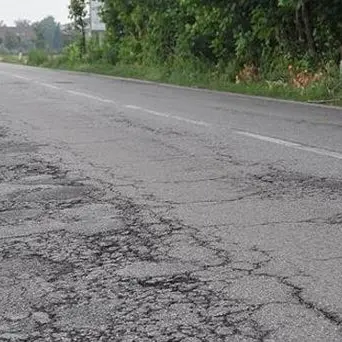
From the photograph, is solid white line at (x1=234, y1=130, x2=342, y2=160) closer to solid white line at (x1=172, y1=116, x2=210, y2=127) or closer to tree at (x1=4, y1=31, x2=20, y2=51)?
solid white line at (x1=172, y1=116, x2=210, y2=127)

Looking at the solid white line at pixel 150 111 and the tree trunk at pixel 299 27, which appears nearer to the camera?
the solid white line at pixel 150 111

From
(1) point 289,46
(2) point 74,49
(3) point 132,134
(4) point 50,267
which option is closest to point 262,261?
(4) point 50,267

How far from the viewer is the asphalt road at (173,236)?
3.15 m

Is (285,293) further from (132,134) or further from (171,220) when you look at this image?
(132,134)

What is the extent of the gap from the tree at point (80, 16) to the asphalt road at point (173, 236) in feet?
96.8

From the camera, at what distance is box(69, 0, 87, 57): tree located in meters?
37.7

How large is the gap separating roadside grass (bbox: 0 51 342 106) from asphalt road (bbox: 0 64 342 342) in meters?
5.44

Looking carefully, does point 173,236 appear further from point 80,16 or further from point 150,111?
point 80,16

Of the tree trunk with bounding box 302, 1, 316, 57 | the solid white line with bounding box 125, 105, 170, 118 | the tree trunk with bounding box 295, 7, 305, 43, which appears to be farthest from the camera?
the tree trunk with bounding box 295, 7, 305, 43

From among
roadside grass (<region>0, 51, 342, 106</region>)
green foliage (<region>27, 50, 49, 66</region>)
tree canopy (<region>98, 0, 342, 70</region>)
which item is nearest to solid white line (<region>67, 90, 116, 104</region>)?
roadside grass (<region>0, 51, 342, 106</region>)

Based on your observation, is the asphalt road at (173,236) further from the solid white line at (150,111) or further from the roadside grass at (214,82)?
the roadside grass at (214,82)

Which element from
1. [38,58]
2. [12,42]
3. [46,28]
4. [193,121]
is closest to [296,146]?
[193,121]

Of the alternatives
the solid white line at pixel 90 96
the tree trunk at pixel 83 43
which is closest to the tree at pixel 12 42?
the tree trunk at pixel 83 43

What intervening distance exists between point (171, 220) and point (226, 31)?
1633 cm
